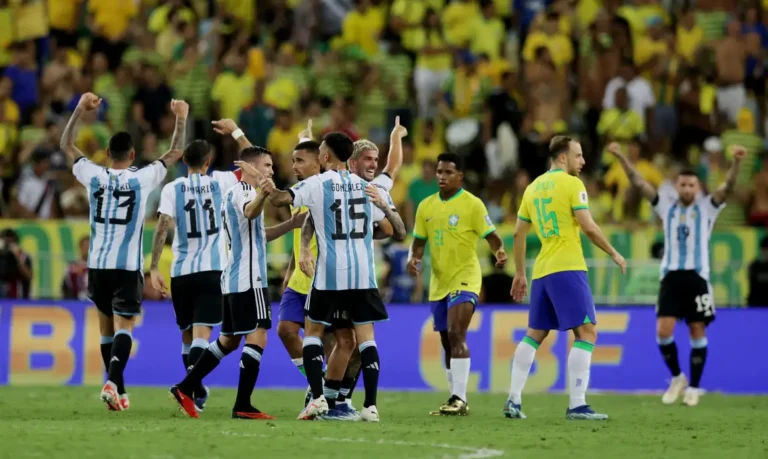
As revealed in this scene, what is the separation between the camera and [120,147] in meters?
14.0

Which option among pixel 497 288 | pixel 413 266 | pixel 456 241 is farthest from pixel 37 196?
pixel 456 241

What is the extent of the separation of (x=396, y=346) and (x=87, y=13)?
1102cm

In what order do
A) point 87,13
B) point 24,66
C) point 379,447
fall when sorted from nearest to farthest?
1. point 379,447
2. point 24,66
3. point 87,13

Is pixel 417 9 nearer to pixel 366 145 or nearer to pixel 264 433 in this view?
pixel 366 145

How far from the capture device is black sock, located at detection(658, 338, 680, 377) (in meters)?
16.9

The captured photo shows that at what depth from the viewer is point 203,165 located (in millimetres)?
13883

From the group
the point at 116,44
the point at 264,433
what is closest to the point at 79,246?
the point at 116,44

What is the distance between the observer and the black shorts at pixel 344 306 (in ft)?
41.3

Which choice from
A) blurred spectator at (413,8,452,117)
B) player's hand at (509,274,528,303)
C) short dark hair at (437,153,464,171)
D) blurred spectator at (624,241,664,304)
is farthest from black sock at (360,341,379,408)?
blurred spectator at (413,8,452,117)

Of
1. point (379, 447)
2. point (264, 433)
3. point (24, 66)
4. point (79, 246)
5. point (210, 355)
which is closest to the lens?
point (379, 447)

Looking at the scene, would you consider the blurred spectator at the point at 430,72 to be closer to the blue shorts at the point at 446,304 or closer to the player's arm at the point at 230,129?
the blue shorts at the point at 446,304

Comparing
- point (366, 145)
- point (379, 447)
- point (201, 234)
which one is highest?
point (366, 145)

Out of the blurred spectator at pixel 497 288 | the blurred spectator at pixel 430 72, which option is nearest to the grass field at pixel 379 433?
the blurred spectator at pixel 497 288

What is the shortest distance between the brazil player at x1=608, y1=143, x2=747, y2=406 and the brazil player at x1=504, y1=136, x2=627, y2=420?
10.9ft
